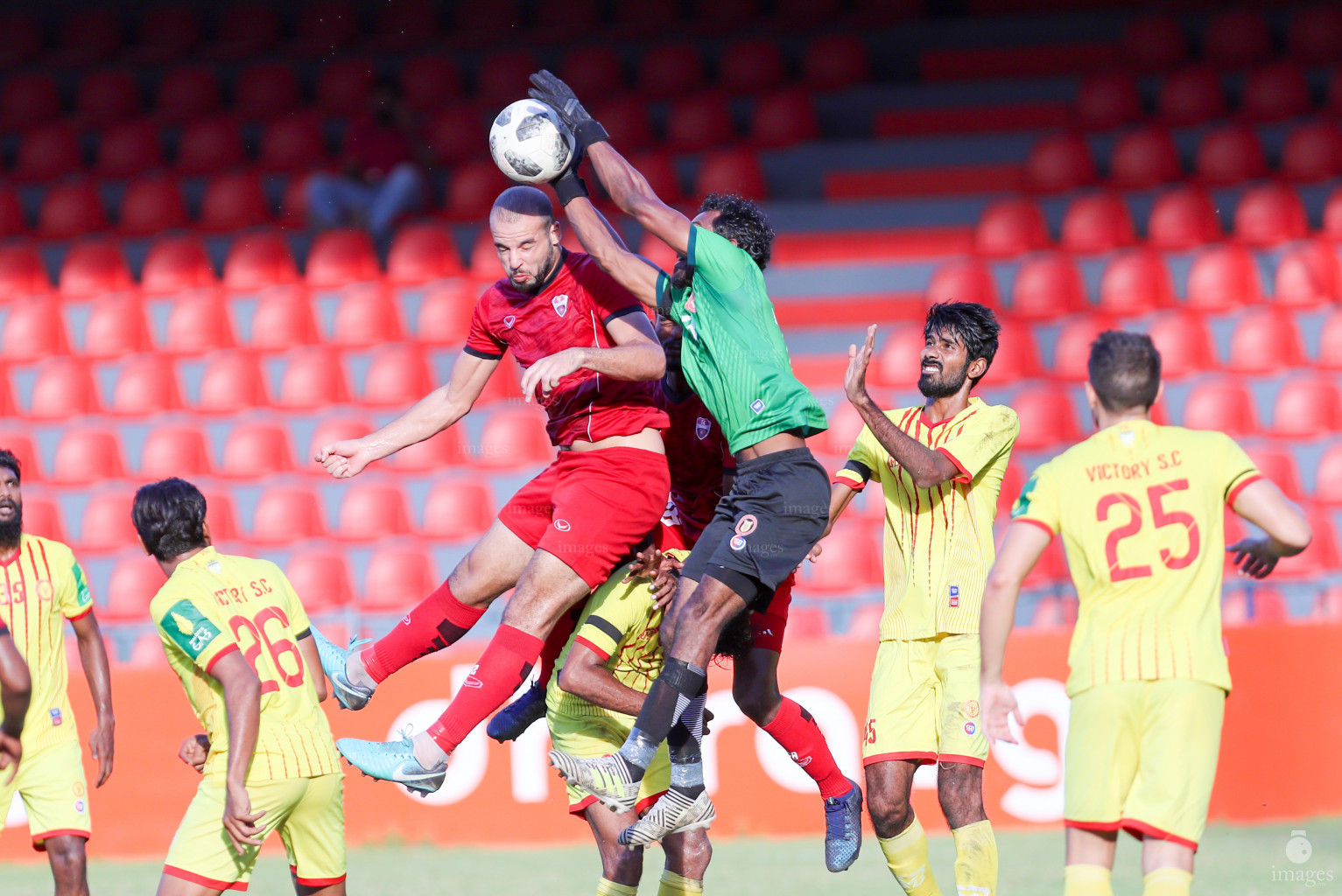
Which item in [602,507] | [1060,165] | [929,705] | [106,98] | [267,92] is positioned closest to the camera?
[602,507]

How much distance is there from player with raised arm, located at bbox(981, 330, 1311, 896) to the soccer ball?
2239 millimetres

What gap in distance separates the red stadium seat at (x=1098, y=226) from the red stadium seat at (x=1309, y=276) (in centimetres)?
126

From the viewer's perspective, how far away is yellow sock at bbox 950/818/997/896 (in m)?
5.68

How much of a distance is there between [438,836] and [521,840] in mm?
519

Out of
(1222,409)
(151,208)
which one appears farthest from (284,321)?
(1222,409)

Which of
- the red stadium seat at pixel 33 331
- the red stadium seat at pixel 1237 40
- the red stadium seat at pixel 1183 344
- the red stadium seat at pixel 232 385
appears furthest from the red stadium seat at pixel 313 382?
the red stadium seat at pixel 1237 40

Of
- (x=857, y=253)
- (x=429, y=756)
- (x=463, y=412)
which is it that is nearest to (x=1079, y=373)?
(x=857, y=253)

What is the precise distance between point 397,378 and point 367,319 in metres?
0.94

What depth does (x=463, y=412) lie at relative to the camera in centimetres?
618

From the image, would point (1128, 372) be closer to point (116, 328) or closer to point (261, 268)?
point (261, 268)

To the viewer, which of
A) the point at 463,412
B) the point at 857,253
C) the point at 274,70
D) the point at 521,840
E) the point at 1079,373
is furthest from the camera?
the point at 274,70

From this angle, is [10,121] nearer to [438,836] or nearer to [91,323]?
[91,323]

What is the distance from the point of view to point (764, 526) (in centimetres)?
524

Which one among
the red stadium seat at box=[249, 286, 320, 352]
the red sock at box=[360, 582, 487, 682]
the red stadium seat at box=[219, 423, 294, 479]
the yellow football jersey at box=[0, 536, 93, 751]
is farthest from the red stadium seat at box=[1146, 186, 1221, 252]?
the yellow football jersey at box=[0, 536, 93, 751]
